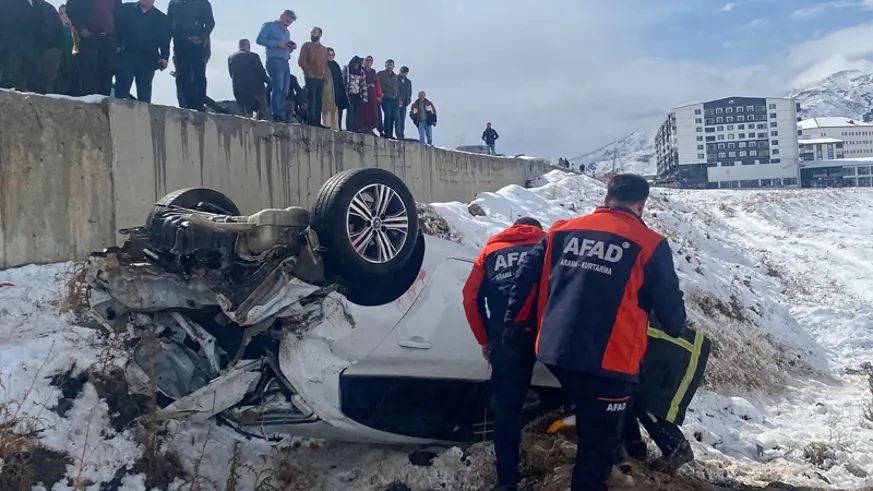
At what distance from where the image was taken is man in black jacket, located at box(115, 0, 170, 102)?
24.5 ft

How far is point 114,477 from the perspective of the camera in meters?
4.21

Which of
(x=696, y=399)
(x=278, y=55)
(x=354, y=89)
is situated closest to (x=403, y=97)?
(x=354, y=89)

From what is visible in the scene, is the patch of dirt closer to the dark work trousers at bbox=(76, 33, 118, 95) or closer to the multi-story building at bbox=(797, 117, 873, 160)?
the dark work trousers at bbox=(76, 33, 118, 95)

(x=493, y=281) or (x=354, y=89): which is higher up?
(x=354, y=89)

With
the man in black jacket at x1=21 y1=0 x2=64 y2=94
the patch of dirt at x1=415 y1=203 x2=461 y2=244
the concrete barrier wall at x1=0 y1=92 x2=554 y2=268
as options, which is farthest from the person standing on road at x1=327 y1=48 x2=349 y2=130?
the man in black jacket at x1=21 y1=0 x2=64 y2=94

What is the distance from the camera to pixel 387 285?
175 inches

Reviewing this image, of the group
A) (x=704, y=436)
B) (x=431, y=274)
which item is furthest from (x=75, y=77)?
(x=704, y=436)

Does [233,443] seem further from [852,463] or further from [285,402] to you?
[852,463]

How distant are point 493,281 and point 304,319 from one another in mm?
1116

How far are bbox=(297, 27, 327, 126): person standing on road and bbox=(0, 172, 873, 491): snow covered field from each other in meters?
2.28

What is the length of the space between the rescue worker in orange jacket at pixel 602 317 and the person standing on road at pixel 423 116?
1050 centimetres

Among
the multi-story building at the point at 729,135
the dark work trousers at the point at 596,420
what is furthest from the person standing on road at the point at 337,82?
the multi-story building at the point at 729,135

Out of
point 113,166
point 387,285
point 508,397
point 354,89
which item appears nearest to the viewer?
point 508,397

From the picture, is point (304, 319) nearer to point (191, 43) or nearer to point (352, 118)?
point (191, 43)
